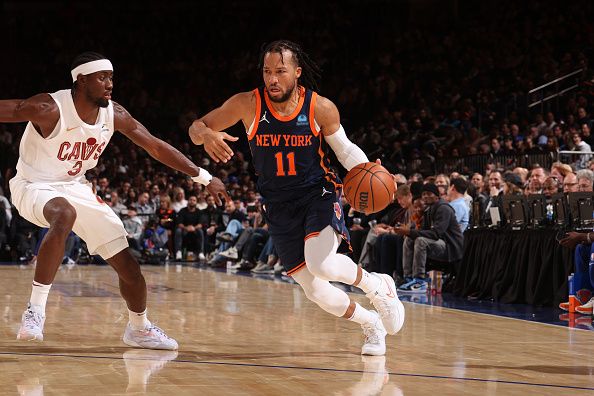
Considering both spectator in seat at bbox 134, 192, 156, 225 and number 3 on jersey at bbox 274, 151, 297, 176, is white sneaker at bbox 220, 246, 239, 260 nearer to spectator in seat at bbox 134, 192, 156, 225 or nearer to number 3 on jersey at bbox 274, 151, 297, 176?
spectator in seat at bbox 134, 192, 156, 225

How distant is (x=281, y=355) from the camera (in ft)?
17.4

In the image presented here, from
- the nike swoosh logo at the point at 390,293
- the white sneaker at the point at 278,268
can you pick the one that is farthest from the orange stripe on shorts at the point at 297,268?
the white sneaker at the point at 278,268

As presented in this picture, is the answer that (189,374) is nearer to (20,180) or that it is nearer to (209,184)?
(209,184)

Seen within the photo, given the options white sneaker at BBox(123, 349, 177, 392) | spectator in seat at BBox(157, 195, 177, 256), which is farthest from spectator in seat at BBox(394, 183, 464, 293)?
spectator in seat at BBox(157, 195, 177, 256)

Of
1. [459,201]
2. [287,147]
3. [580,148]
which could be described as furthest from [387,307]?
[580,148]

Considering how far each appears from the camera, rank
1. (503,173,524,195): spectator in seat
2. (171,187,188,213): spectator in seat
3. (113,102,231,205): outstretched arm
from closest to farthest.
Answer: (113,102,231,205): outstretched arm → (503,173,524,195): spectator in seat → (171,187,188,213): spectator in seat

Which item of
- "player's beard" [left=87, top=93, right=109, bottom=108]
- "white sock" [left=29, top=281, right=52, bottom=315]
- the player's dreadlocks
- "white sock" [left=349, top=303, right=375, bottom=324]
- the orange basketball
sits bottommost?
"white sock" [left=349, top=303, right=375, bottom=324]

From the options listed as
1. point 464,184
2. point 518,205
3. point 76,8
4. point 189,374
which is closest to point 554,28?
point 464,184

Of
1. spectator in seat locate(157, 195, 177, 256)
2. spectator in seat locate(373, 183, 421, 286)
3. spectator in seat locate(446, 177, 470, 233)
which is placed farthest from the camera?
spectator in seat locate(157, 195, 177, 256)

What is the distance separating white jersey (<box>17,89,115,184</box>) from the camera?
5.31 m

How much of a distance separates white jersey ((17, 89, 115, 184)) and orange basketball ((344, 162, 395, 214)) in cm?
151

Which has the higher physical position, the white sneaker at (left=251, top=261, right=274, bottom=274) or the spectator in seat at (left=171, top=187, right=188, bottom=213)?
the spectator in seat at (left=171, top=187, right=188, bottom=213)

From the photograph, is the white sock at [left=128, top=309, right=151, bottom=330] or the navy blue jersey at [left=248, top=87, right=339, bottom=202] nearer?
the navy blue jersey at [left=248, top=87, right=339, bottom=202]

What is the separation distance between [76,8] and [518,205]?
777 inches
